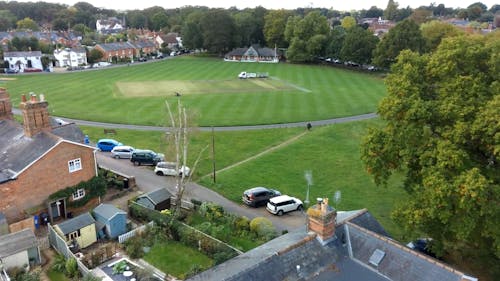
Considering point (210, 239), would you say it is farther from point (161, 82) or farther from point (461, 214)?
point (161, 82)

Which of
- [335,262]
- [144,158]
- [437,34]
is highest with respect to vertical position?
[437,34]

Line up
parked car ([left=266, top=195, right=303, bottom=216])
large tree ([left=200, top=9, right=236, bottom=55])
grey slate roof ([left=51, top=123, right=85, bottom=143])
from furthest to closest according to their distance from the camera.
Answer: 1. large tree ([left=200, top=9, right=236, bottom=55])
2. parked car ([left=266, top=195, right=303, bottom=216])
3. grey slate roof ([left=51, top=123, right=85, bottom=143])

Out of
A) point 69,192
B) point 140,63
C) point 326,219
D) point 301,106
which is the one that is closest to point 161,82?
point 301,106

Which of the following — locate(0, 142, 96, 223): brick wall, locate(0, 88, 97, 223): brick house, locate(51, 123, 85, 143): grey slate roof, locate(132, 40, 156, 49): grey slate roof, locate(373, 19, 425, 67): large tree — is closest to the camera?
locate(0, 142, 96, 223): brick wall

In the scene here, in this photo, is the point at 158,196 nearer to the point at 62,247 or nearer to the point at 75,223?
the point at 75,223

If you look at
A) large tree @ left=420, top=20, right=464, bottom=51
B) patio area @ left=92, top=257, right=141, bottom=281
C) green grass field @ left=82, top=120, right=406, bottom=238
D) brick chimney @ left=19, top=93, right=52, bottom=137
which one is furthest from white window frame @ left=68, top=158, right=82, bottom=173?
large tree @ left=420, top=20, right=464, bottom=51

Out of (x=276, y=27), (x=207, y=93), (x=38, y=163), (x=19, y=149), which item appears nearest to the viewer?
(x=38, y=163)

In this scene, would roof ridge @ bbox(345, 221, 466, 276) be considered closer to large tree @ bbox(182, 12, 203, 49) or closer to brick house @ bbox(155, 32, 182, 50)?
large tree @ bbox(182, 12, 203, 49)

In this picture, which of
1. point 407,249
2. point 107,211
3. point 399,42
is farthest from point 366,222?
point 399,42

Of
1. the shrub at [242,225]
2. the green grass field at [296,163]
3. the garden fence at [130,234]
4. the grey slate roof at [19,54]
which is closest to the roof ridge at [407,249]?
the green grass field at [296,163]
